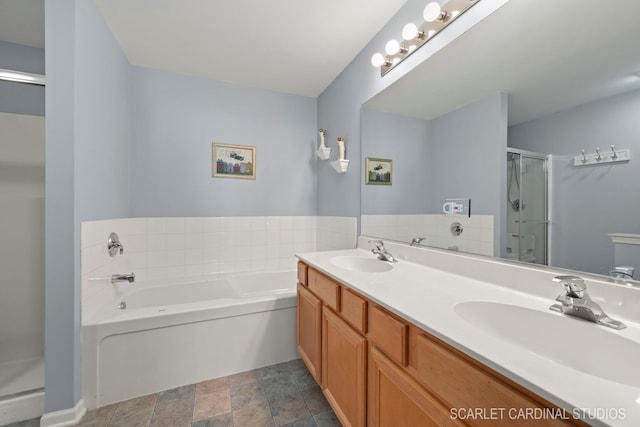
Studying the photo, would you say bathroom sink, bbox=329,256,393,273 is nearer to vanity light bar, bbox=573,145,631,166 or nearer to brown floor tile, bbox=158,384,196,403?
Answer: vanity light bar, bbox=573,145,631,166

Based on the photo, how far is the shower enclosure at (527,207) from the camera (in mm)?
933

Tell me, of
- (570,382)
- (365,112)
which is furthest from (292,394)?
(365,112)

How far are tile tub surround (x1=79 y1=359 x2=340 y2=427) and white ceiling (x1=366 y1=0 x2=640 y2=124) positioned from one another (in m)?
1.77

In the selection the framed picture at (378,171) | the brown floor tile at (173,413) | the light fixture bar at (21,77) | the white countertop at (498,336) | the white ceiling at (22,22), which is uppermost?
the white ceiling at (22,22)

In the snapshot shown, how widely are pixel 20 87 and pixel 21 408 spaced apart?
7.01ft

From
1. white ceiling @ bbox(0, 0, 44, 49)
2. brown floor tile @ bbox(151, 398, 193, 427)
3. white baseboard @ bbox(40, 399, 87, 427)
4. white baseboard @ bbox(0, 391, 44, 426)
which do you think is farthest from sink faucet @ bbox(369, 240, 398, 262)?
white ceiling @ bbox(0, 0, 44, 49)

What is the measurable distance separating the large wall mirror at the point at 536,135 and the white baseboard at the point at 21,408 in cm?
234

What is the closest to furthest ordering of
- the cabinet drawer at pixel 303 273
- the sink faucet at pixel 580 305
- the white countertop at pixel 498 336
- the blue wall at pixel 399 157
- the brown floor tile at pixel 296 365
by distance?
1. the white countertop at pixel 498 336
2. the sink faucet at pixel 580 305
3. the blue wall at pixel 399 157
4. the cabinet drawer at pixel 303 273
5. the brown floor tile at pixel 296 365

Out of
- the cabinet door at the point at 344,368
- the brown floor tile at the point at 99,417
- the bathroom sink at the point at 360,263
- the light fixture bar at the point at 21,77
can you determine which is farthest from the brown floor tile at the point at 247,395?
the light fixture bar at the point at 21,77

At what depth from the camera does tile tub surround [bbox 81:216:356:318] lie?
2.13 m

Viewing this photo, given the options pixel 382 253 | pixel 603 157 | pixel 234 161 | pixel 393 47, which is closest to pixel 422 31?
pixel 393 47

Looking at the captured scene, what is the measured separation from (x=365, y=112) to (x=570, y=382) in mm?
1882

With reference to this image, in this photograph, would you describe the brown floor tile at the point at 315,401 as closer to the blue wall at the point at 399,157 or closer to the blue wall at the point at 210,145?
the blue wall at the point at 399,157

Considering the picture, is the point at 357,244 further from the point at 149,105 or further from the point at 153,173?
the point at 149,105
